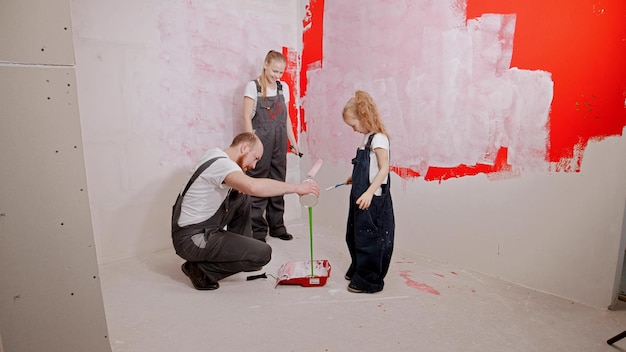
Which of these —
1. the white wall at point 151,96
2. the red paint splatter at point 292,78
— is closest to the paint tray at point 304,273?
the white wall at point 151,96

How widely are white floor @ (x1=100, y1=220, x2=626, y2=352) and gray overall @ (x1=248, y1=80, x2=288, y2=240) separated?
591 millimetres

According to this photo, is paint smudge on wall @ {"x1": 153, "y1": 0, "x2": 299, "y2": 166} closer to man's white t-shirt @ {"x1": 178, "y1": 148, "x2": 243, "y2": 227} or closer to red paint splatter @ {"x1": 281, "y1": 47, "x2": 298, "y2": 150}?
red paint splatter @ {"x1": 281, "y1": 47, "x2": 298, "y2": 150}

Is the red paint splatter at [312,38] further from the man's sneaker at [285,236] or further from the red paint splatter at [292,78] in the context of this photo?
Answer: the man's sneaker at [285,236]

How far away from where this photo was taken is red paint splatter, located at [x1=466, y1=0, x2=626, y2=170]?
5.97ft

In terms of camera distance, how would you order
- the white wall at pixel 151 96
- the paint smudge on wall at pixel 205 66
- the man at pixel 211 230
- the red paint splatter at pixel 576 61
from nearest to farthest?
the red paint splatter at pixel 576 61, the man at pixel 211 230, the white wall at pixel 151 96, the paint smudge on wall at pixel 205 66

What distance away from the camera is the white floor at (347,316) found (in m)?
1.68

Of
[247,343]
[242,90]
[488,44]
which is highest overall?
[488,44]

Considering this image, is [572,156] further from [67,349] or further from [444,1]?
[67,349]

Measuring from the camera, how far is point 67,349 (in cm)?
126

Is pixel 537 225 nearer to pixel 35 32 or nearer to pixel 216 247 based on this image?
pixel 216 247

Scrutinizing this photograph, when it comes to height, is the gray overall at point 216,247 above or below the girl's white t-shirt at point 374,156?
below

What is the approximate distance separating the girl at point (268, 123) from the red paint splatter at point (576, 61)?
1.47 metres

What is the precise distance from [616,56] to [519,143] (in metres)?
0.56

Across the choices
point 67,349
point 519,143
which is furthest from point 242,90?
point 67,349
